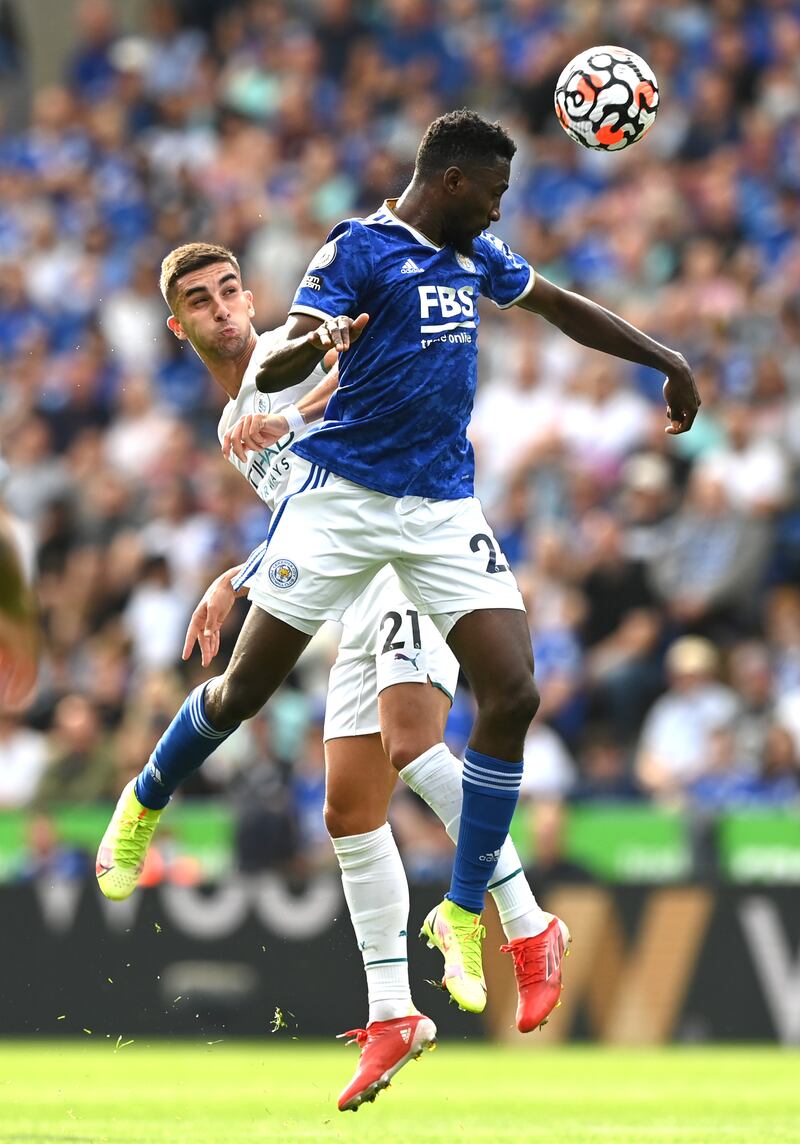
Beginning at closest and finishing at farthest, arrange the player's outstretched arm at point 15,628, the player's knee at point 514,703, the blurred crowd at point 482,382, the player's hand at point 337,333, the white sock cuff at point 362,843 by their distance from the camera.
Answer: the player's outstretched arm at point 15,628 < the player's hand at point 337,333 < the player's knee at point 514,703 < the white sock cuff at point 362,843 < the blurred crowd at point 482,382

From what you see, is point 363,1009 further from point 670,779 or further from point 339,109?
point 339,109

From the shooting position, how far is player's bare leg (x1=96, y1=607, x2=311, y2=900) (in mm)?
7984

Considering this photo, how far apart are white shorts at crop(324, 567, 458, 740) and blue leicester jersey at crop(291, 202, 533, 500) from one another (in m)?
0.66

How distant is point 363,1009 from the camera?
14.6 metres

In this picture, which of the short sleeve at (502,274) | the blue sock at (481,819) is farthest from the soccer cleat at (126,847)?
the short sleeve at (502,274)

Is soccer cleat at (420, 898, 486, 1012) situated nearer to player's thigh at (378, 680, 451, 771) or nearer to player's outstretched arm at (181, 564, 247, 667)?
player's thigh at (378, 680, 451, 771)

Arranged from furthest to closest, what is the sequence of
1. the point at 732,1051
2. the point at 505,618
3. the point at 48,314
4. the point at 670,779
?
the point at 48,314, the point at 670,779, the point at 732,1051, the point at 505,618

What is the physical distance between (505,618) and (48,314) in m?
13.4

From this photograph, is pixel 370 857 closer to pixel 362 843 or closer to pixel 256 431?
pixel 362 843

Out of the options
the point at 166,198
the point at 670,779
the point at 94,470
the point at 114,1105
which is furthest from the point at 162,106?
the point at 114,1105

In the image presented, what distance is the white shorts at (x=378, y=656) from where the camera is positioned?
8375 mm

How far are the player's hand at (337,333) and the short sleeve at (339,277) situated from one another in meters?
0.17

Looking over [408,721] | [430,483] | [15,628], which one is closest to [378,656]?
[408,721]

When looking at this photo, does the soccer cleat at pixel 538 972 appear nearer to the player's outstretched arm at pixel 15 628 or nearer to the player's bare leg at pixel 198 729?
the player's bare leg at pixel 198 729
